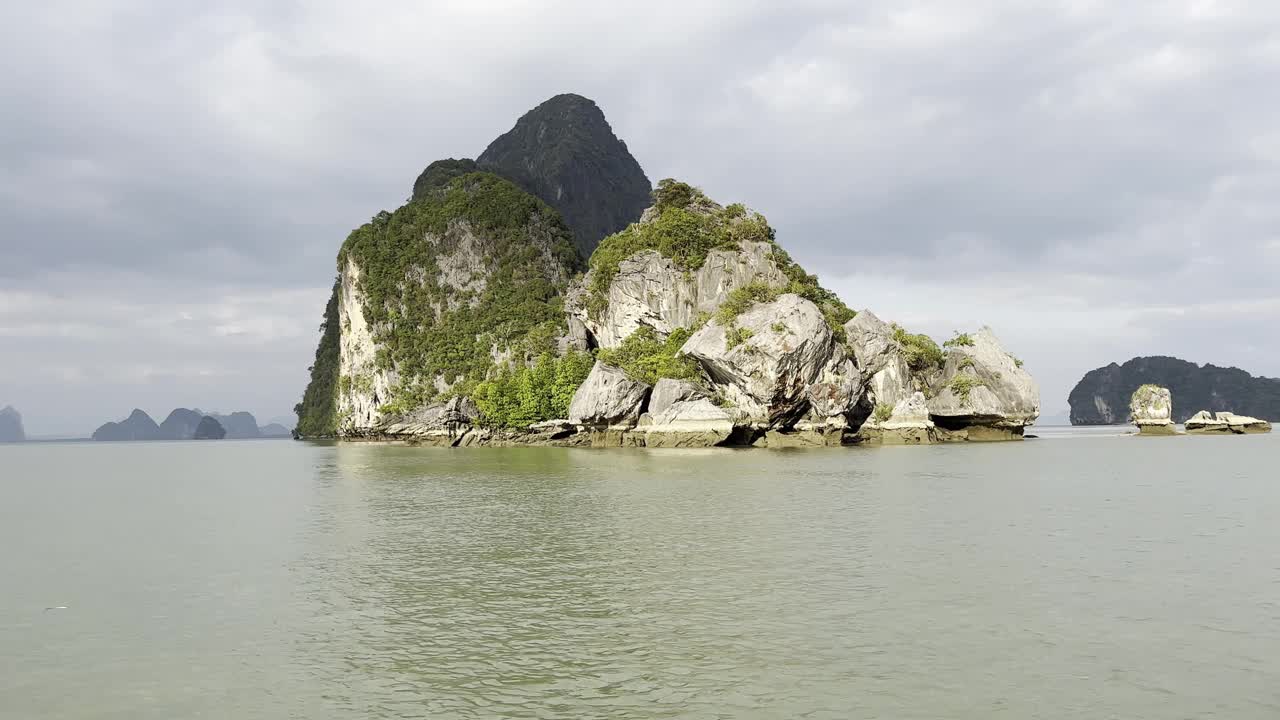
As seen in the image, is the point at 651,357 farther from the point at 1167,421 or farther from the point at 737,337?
the point at 1167,421

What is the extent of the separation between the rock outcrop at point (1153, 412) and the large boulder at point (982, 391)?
33662 millimetres

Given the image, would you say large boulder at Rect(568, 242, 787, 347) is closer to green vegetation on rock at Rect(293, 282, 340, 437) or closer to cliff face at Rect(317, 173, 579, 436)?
cliff face at Rect(317, 173, 579, 436)

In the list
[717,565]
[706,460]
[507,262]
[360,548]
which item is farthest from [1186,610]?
[507,262]

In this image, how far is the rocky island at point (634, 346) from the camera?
70.8m

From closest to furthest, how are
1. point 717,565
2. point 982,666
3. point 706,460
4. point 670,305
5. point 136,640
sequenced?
point 982,666
point 136,640
point 717,565
point 706,460
point 670,305

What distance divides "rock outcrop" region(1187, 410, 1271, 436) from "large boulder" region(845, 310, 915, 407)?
51.8 m

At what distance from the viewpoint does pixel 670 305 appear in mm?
→ 86812

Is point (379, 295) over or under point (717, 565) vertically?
over

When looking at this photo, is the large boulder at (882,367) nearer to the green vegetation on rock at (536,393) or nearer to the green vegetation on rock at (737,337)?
the green vegetation on rock at (737,337)

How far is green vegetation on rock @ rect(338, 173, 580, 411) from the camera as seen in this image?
416ft

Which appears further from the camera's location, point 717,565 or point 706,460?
point 706,460

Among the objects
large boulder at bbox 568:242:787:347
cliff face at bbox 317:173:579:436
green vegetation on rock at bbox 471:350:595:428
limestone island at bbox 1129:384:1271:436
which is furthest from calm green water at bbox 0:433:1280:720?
cliff face at bbox 317:173:579:436

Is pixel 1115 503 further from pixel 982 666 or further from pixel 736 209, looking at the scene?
pixel 736 209

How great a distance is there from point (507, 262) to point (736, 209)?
57711 millimetres
